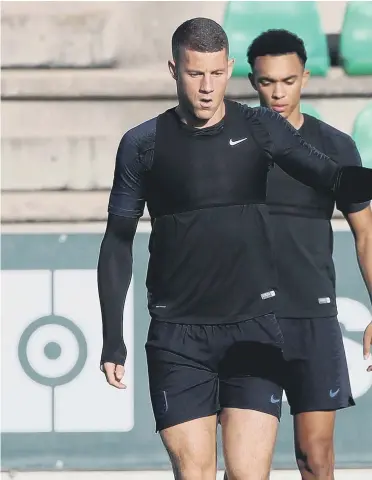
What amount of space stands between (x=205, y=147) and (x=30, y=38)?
14.0ft

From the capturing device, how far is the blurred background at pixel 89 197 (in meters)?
7.82

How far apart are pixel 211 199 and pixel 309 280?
1.15m

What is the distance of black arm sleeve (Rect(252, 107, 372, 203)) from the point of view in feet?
15.6

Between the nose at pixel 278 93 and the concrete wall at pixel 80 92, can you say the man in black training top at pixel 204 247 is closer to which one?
the nose at pixel 278 93

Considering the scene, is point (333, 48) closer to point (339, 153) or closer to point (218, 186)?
point (339, 153)

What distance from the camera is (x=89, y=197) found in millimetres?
8328

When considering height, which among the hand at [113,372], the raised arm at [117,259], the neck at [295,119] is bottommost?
the hand at [113,372]

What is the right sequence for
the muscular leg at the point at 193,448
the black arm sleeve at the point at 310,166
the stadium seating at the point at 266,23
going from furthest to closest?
the stadium seating at the point at 266,23 < the muscular leg at the point at 193,448 < the black arm sleeve at the point at 310,166

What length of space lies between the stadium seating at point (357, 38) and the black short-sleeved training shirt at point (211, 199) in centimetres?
385

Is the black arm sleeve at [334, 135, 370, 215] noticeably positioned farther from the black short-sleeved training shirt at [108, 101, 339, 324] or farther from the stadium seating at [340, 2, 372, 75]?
the stadium seating at [340, 2, 372, 75]

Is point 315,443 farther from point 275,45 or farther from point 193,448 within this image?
point 275,45

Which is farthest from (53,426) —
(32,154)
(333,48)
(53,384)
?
(333,48)

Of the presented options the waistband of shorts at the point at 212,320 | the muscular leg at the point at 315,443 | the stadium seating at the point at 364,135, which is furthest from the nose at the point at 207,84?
the stadium seating at the point at 364,135

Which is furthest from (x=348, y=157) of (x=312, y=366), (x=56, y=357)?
(x=56, y=357)
